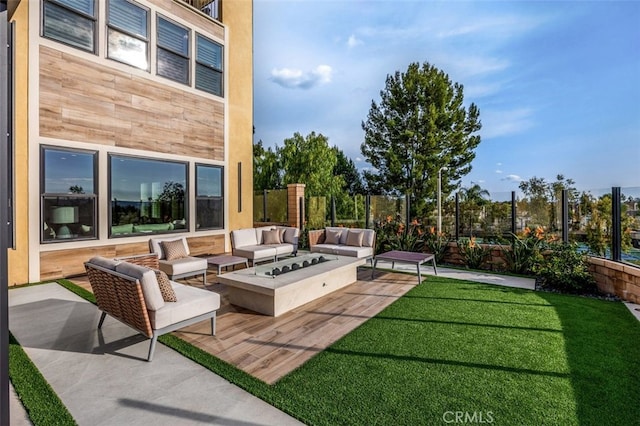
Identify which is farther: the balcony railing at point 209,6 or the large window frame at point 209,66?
the balcony railing at point 209,6

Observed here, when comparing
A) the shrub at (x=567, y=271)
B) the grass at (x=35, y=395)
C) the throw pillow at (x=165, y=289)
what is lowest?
the grass at (x=35, y=395)

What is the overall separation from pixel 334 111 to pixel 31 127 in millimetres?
15979

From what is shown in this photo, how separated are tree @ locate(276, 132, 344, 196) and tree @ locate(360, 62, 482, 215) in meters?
4.69

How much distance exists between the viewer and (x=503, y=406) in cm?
229

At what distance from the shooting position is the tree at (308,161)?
22.0 metres

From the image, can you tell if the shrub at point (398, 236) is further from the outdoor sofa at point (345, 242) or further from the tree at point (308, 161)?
the tree at point (308, 161)

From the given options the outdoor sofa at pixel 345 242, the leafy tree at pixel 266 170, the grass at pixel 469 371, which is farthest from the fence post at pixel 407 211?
the leafy tree at pixel 266 170

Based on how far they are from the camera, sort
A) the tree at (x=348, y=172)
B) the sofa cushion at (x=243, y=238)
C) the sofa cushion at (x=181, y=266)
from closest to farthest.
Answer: the sofa cushion at (x=181, y=266) → the sofa cushion at (x=243, y=238) → the tree at (x=348, y=172)

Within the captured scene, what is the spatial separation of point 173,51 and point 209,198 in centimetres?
377

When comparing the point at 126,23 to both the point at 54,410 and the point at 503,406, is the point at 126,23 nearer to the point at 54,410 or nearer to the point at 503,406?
the point at 54,410

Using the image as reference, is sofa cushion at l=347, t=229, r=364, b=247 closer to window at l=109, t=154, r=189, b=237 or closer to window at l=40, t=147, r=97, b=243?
window at l=109, t=154, r=189, b=237

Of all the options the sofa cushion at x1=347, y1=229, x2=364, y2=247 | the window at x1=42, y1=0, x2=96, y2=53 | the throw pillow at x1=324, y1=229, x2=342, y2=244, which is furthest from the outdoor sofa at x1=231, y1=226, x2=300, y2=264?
the window at x1=42, y1=0, x2=96, y2=53

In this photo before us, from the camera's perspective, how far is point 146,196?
7.34m

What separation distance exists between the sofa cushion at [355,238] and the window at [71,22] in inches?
266
